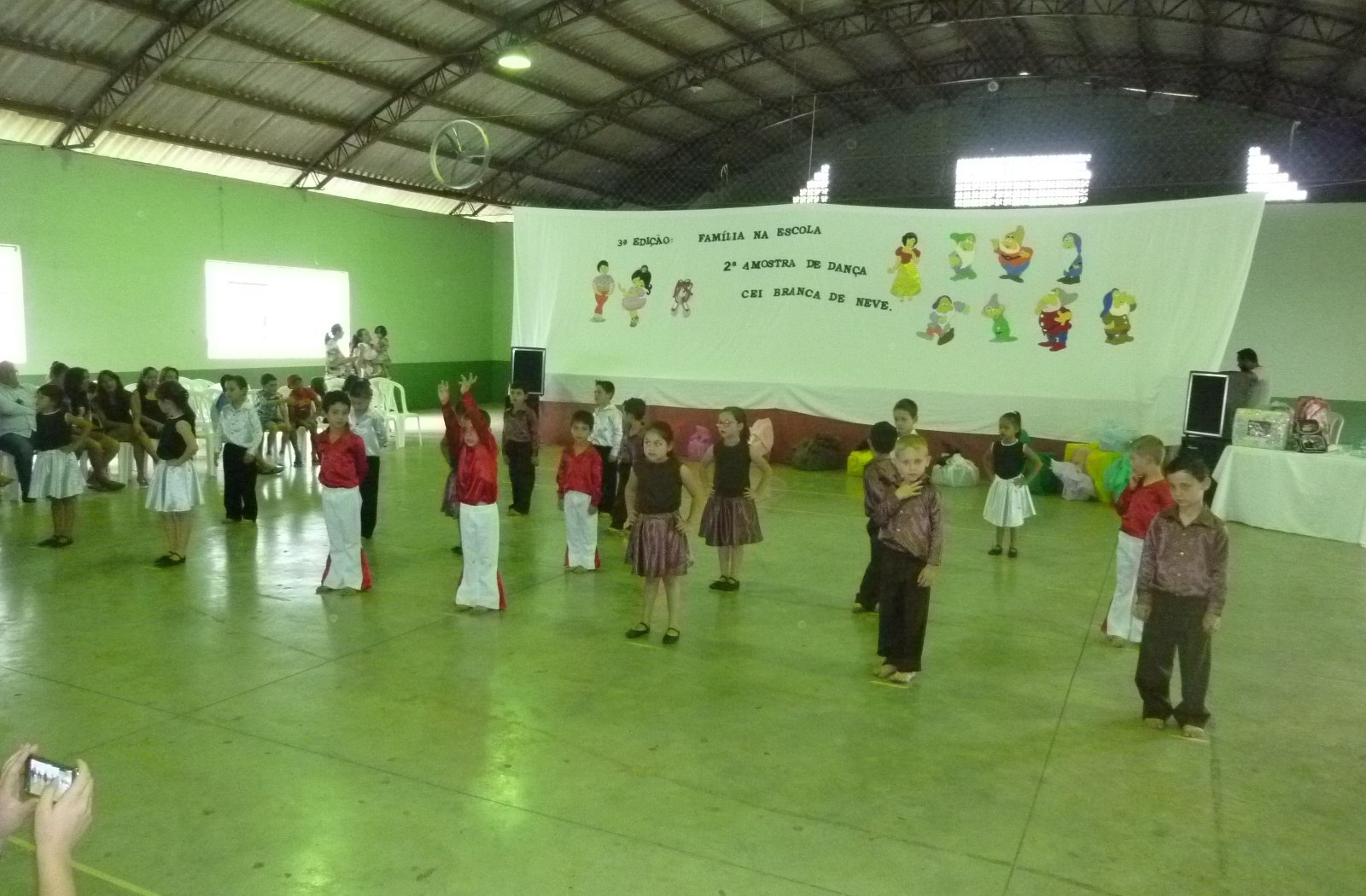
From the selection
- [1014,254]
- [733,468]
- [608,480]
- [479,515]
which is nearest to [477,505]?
[479,515]

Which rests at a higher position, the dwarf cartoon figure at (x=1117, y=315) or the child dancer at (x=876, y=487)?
the dwarf cartoon figure at (x=1117, y=315)

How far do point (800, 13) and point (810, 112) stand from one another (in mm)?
4045

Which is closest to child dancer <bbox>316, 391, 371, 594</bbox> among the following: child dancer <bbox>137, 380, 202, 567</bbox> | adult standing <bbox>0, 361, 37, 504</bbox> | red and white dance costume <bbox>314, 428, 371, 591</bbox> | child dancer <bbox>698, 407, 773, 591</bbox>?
red and white dance costume <bbox>314, 428, 371, 591</bbox>

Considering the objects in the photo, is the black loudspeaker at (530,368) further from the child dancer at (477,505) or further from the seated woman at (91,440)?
the child dancer at (477,505)

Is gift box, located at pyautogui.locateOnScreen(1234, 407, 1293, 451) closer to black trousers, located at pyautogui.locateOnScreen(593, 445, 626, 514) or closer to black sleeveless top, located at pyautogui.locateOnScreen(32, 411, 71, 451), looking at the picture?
black trousers, located at pyautogui.locateOnScreen(593, 445, 626, 514)

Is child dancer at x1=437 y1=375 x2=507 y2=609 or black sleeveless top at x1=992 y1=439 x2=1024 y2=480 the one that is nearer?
child dancer at x1=437 y1=375 x2=507 y2=609

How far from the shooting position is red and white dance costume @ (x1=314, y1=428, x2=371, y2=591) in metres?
5.76

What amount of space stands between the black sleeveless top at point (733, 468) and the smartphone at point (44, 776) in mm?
4626

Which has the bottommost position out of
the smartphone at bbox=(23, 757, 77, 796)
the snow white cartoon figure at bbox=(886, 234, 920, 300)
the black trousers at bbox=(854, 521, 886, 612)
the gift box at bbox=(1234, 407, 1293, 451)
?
the black trousers at bbox=(854, 521, 886, 612)

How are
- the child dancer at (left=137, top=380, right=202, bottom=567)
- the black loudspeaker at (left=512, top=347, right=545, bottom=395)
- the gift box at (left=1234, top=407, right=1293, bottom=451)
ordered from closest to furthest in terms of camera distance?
the child dancer at (left=137, top=380, right=202, bottom=567) → the gift box at (left=1234, top=407, right=1293, bottom=451) → the black loudspeaker at (left=512, top=347, right=545, bottom=395)

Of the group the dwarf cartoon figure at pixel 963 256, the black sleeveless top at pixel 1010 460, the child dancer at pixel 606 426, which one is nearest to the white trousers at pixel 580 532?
the child dancer at pixel 606 426

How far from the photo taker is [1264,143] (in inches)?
661

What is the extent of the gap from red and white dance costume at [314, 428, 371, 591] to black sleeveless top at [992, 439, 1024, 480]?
4.50 meters

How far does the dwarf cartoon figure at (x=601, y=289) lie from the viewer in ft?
41.9
